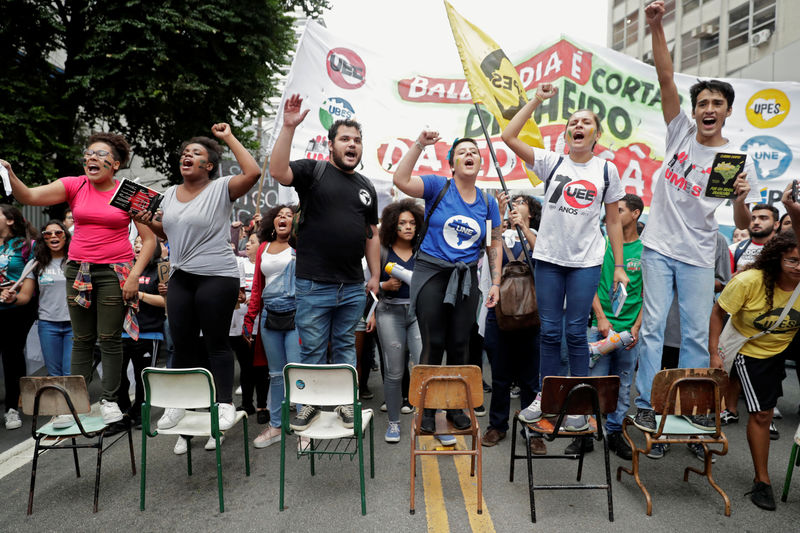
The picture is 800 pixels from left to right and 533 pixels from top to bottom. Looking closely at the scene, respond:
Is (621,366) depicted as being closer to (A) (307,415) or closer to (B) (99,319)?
(A) (307,415)

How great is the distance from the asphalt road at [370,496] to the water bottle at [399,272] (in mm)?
1415

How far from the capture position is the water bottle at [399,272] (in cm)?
471

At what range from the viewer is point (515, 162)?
736cm

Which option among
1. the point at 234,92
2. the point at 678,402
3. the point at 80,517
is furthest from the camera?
the point at 234,92

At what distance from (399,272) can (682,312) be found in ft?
7.59

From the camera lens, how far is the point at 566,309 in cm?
394

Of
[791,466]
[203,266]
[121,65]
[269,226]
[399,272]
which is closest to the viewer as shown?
[791,466]

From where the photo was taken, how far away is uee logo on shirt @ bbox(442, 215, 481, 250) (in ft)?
13.6

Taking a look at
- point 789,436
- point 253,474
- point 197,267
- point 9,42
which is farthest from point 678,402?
point 9,42

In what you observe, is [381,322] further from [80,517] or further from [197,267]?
[80,517]

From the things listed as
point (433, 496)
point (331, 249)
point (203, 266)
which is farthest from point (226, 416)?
point (433, 496)

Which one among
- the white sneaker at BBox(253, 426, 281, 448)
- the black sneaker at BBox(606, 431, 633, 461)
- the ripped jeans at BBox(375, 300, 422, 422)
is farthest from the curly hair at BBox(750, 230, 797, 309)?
the white sneaker at BBox(253, 426, 281, 448)

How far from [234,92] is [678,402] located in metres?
13.2

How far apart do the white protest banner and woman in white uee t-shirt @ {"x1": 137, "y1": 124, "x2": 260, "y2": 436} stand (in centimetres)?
341
